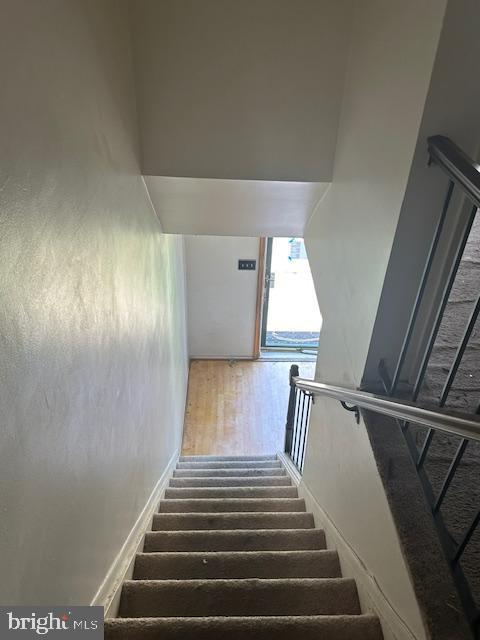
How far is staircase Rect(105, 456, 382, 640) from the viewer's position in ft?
4.22

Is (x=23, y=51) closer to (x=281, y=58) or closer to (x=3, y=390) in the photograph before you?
(x=3, y=390)

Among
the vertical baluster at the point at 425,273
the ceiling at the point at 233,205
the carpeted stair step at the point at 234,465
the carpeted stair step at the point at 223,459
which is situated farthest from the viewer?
the carpeted stair step at the point at 223,459

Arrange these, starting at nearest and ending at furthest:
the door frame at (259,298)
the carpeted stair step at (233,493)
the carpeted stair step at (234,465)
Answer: the carpeted stair step at (233,493)
the carpeted stair step at (234,465)
the door frame at (259,298)

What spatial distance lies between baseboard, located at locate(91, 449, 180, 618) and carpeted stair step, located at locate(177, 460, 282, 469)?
1.36 meters

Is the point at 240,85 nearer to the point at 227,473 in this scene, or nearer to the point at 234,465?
the point at 227,473

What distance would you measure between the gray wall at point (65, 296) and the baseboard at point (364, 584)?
92 cm

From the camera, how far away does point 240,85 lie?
188 centimetres

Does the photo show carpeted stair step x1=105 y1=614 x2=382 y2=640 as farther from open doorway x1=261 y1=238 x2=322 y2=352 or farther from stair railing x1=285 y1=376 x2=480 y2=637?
open doorway x1=261 y1=238 x2=322 y2=352

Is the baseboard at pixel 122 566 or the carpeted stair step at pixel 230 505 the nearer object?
the baseboard at pixel 122 566

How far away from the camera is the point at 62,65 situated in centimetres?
100

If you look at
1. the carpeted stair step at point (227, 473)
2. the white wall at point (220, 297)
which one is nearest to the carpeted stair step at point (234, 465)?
the carpeted stair step at point (227, 473)

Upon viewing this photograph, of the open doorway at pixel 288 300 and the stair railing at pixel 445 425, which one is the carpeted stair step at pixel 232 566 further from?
the open doorway at pixel 288 300

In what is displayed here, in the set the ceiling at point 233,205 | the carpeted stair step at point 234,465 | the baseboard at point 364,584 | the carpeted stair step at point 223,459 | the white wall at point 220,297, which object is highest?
the white wall at point 220,297

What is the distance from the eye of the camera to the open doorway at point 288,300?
19.1 ft
